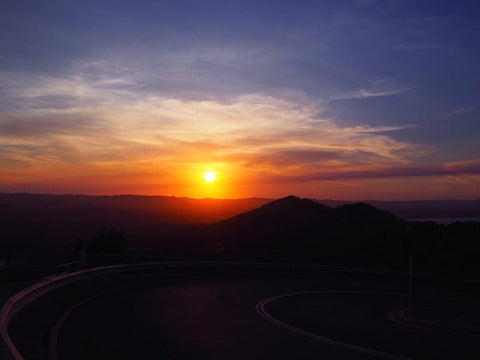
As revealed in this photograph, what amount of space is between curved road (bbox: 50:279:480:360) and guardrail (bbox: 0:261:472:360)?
916 mm

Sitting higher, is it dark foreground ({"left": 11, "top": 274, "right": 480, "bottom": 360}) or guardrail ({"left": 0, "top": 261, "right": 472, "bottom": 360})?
guardrail ({"left": 0, "top": 261, "right": 472, "bottom": 360})

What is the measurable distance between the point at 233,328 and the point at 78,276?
269 inches

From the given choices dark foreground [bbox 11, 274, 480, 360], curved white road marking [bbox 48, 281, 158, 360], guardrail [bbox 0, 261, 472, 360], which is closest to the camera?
guardrail [bbox 0, 261, 472, 360]

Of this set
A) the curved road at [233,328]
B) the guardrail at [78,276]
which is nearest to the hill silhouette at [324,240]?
the guardrail at [78,276]

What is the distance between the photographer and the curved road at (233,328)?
11289 mm

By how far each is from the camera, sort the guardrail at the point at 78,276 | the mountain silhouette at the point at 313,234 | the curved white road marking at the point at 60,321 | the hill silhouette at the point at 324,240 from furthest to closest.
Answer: the mountain silhouette at the point at 313,234 < the hill silhouette at the point at 324,240 < the curved white road marking at the point at 60,321 < the guardrail at the point at 78,276

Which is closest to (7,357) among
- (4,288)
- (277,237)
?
(4,288)

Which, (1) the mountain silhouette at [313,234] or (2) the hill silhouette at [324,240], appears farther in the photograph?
(1) the mountain silhouette at [313,234]

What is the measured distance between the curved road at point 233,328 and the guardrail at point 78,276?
3.00 ft

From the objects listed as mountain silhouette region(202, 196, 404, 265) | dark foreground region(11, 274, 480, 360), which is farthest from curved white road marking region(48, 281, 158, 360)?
mountain silhouette region(202, 196, 404, 265)

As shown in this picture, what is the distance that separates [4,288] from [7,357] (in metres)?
11.1

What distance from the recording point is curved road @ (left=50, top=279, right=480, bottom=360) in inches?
444

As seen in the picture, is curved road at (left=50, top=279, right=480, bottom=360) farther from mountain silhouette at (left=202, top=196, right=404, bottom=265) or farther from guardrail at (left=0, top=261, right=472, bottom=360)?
mountain silhouette at (left=202, top=196, right=404, bottom=265)

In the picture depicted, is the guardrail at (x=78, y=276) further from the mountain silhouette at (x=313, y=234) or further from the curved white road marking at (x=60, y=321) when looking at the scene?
the mountain silhouette at (x=313, y=234)
